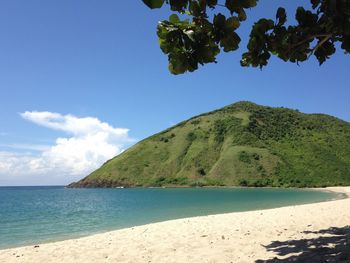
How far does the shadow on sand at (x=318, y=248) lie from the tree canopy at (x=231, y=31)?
559 cm

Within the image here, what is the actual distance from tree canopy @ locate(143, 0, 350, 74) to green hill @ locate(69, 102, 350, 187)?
11411 cm

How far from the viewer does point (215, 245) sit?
1395 cm

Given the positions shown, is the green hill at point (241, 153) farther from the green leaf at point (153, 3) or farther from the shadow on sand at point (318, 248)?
the green leaf at point (153, 3)

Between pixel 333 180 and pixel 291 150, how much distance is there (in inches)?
1187

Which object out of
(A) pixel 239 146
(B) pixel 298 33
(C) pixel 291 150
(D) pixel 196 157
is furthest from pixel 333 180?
(B) pixel 298 33

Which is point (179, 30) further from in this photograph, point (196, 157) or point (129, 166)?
point (129, 166)

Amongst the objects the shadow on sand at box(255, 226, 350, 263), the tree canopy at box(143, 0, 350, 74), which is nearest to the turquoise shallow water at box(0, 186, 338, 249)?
the shadow on sand at box(255, 226, 350, 263)

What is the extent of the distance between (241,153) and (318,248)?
131148 millimetres

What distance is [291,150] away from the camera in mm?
145375

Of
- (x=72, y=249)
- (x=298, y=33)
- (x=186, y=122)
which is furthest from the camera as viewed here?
(x=186, y=122)

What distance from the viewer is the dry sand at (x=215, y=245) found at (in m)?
11.5

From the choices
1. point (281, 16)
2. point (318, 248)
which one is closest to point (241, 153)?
point (318, 248)

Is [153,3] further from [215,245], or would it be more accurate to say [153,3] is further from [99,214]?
[99,214]

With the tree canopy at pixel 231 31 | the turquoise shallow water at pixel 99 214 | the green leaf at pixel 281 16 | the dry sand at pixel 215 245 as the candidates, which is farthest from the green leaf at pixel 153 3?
the turquoise shallow water at pixel 99 214
